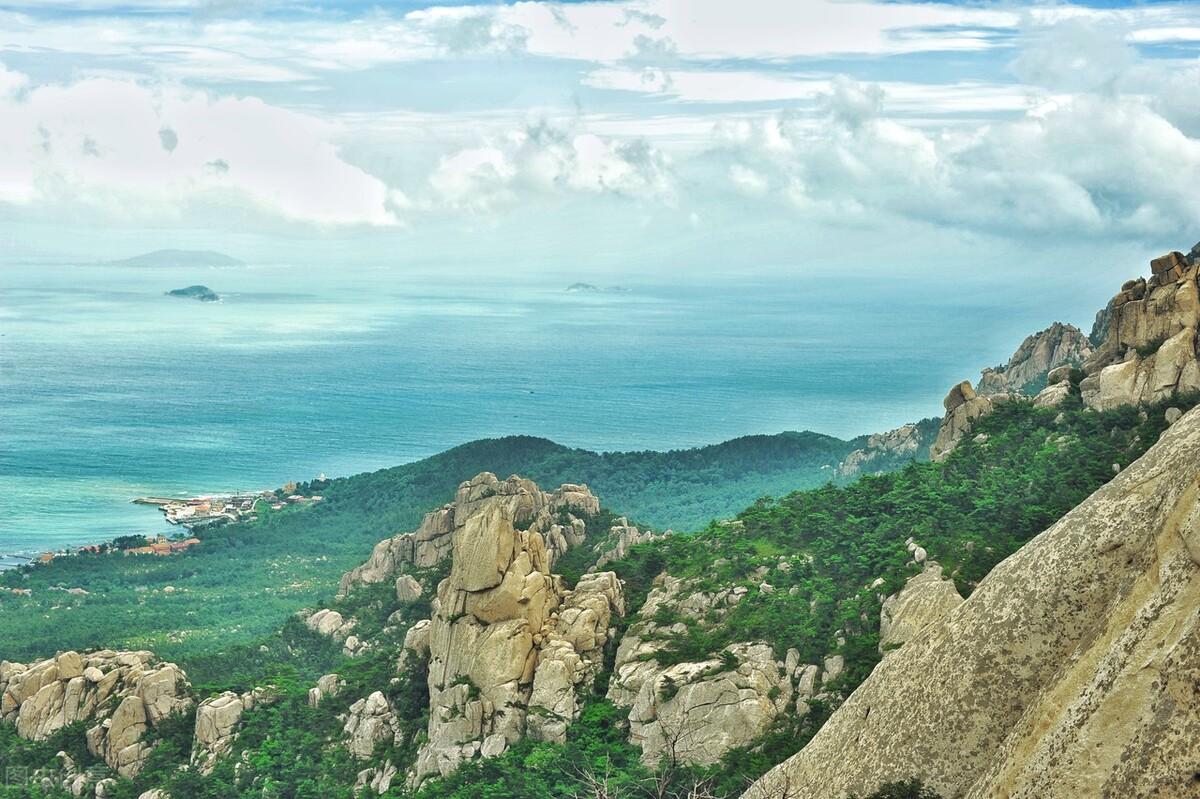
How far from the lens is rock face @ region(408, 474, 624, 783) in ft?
80.6

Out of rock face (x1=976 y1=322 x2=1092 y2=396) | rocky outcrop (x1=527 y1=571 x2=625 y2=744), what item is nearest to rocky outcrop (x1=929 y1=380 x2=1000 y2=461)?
rocky outcrop (x1=527 y1=571 x2=625 y2=744)

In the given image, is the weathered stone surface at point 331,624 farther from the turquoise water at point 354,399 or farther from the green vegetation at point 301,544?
the turquoise water at point 354,399

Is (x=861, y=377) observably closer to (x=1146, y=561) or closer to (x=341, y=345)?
(x=341, y=345)

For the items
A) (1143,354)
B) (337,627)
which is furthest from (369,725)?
(1143,354)

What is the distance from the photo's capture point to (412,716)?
27422 mm

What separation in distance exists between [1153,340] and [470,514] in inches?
861

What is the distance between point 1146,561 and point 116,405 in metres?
126

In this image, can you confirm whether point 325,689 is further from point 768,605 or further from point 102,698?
point 768,605

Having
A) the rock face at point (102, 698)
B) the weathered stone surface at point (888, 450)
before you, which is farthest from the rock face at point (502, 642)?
the weathered stone surface at point (888, 450)

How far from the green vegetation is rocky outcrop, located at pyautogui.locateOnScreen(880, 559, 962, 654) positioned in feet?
81.5

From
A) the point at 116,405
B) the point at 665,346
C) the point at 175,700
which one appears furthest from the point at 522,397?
the point at 175,700

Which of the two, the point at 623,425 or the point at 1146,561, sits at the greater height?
the point at 1146,561

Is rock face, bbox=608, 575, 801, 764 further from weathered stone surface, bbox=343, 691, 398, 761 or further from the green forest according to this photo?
weathered stone surface, bbox=343, 691, 398, 761

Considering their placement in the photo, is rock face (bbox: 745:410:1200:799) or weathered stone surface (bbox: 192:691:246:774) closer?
rock face (bbox: 745:410:1200:799)
